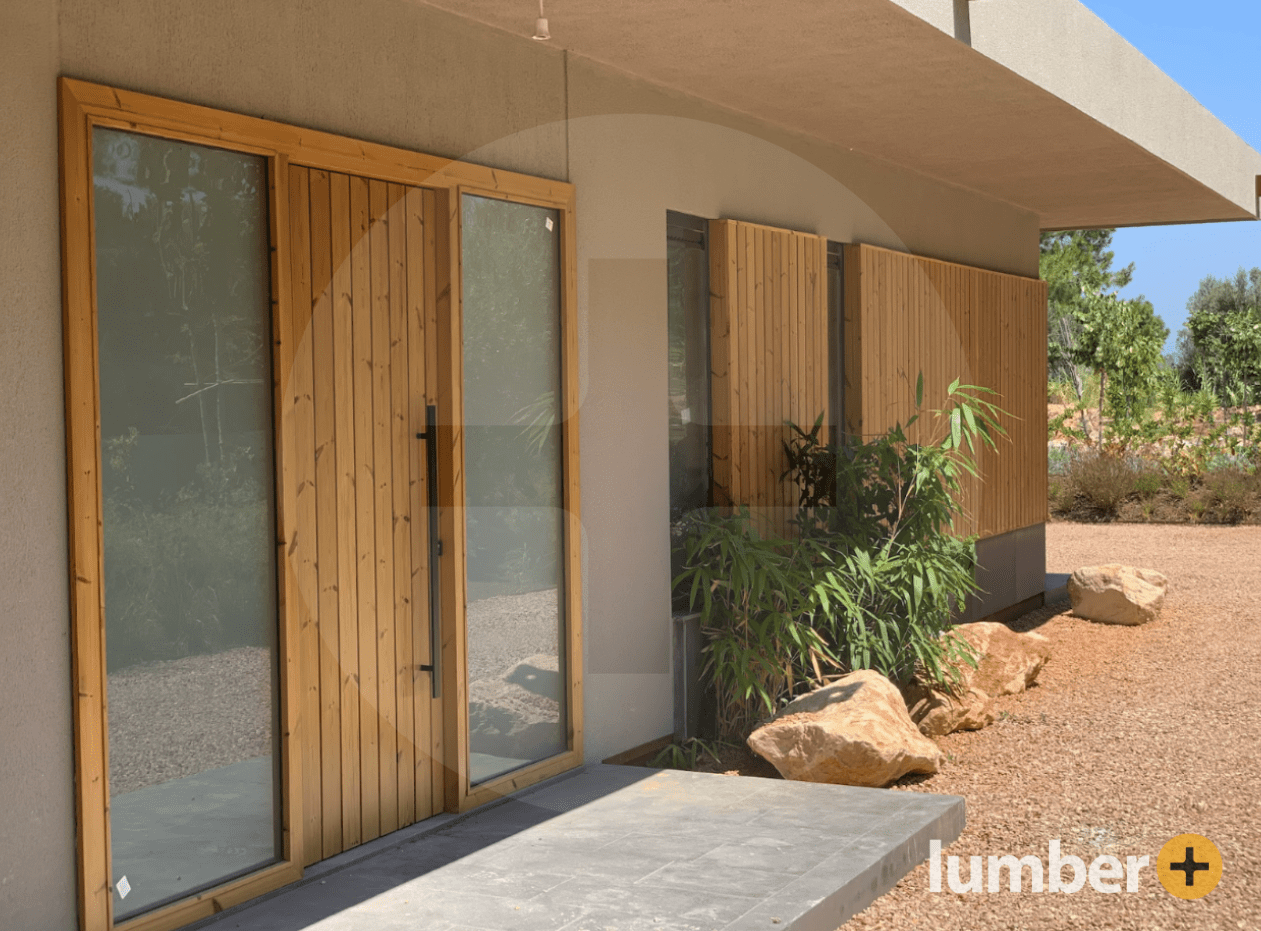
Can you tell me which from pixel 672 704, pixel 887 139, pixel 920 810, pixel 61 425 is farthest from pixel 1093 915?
pixel 887 139

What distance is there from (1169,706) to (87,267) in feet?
19.6

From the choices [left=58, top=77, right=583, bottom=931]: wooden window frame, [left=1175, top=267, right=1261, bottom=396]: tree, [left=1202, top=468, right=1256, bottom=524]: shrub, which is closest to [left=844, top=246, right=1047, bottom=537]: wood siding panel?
[left=58, top=77, right=583, bottom=931]: wooden window frame

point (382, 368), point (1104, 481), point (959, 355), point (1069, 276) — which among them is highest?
point (1069, 276)

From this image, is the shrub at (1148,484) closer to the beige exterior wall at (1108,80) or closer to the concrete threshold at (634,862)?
the beige exterior wall at (1108,80)

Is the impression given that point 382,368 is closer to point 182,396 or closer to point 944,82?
point 182,396

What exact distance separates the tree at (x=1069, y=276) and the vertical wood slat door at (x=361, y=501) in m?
28.8

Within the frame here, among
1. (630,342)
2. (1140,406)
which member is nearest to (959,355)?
(630,342)

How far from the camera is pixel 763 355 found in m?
6.69

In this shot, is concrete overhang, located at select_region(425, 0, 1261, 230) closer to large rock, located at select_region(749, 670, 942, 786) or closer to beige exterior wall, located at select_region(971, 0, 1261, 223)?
beige exterior wall, located at select_region(971, 0, 1261, 223)

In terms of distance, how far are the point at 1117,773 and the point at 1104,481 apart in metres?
12.9

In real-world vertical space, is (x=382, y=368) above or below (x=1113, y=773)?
above

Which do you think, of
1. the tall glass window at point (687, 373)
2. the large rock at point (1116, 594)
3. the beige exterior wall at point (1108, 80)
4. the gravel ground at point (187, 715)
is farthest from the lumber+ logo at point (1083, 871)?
the large rock at point (1116, 594)

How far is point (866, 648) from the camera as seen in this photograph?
627 centimetres

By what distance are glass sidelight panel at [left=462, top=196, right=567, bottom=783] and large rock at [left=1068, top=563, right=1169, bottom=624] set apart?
6044 millimetres
